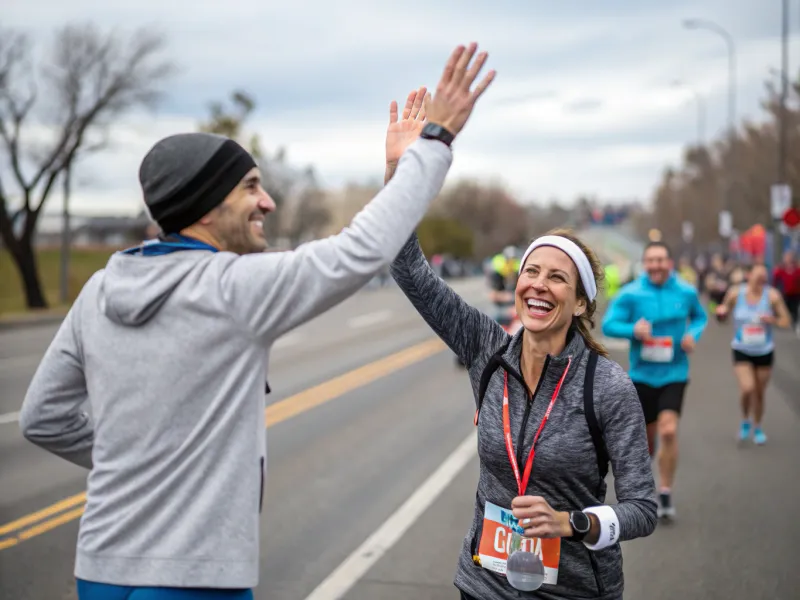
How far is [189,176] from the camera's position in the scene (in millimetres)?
2258

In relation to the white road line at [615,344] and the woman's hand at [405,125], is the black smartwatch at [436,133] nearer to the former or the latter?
the woman's hand at [405,125]

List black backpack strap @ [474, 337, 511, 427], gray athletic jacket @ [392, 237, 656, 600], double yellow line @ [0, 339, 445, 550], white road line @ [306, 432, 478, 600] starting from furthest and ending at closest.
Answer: double yellow line @ [0, 339, 445, 550]
white road line @ [306, 432, 478, 600]
black backpack strap @ [474, 337, 511, 427]
gray athletic jacket @ [392, 237, 656, 600]

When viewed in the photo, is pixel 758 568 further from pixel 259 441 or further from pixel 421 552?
pixel 259 441

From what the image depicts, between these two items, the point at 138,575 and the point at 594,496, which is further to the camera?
the point at 594,496

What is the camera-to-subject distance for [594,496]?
3.12 meters

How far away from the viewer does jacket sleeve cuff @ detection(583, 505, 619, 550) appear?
288cm

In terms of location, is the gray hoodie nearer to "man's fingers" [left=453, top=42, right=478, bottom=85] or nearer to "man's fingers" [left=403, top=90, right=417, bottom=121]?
"man's fingers" [left=453, top=42, right=478, bottom=85]

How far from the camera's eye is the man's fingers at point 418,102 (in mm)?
2831

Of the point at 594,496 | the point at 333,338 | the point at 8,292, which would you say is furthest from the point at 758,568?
the point at 8,292

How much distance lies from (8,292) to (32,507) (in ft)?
124

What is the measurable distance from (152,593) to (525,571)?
1.23 m

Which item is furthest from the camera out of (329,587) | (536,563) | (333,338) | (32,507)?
(333,338)

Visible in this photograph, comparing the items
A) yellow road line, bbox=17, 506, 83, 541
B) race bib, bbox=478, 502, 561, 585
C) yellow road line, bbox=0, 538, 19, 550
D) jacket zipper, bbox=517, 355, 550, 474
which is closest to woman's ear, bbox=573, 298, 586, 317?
jacket zipper, bbox=517, 355, 550, 474

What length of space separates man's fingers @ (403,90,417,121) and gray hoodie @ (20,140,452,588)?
1.85 feet
